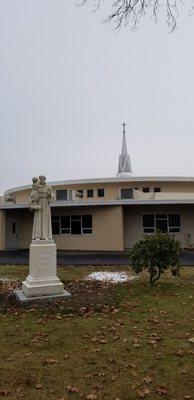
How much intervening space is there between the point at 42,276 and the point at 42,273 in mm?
86

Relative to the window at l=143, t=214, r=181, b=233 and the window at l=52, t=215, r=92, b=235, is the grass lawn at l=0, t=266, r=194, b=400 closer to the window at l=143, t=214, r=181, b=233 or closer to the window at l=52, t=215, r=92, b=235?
the window at l=52, t=215, r=92, b=235

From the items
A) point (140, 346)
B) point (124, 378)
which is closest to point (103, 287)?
point (140, 346)

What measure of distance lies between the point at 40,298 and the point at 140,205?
16.3 metres

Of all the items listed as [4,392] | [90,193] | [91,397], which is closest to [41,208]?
[4,392]

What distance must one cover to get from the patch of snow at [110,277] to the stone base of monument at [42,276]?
9.82ft

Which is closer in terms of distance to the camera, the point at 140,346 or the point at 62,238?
the point at 140,346

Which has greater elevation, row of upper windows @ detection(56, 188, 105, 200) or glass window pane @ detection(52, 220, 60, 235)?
row of upper windows @ detection(56, 188, 105, 200)

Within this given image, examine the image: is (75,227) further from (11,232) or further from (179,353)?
(179,353)

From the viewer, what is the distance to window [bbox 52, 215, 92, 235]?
25.1m

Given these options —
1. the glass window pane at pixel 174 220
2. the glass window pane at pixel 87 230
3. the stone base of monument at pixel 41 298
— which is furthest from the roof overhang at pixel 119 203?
the stone base of monument at pixel 41 298

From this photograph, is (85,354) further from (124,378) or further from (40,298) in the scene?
(40,298)

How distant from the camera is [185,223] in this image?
82.0 feet

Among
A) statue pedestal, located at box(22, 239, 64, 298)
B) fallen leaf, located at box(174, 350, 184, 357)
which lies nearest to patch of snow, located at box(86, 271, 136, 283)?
statue pedestal, located at box(22, 239, 64, 298)

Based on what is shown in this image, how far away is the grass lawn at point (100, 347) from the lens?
4668 mm
